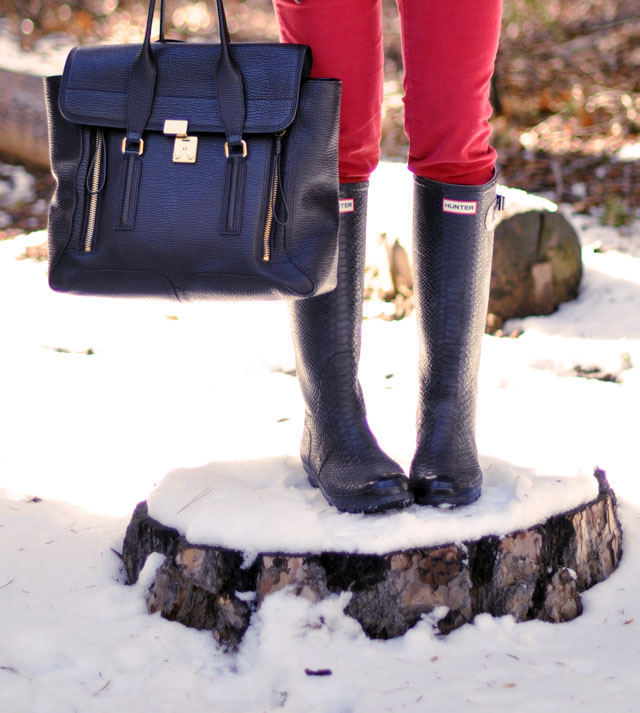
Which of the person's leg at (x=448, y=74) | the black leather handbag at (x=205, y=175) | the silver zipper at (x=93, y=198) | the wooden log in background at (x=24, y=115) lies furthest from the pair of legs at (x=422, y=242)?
the wooden log in background at (x=24, y=115)

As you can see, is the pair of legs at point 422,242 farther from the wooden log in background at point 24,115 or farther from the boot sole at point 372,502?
the wooden log in background at point 24,115

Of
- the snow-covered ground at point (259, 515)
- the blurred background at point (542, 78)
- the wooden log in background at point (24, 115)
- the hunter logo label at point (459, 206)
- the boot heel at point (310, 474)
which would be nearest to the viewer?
the snow-covered ground at point (259, 515)

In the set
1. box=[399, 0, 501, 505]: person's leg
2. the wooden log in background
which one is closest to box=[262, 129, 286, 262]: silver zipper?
box=[399, 0, 501, 505]: person's leg

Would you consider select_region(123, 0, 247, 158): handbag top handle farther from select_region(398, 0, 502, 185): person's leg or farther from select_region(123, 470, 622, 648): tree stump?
select_region(123, 470, 622, 648): tree stump

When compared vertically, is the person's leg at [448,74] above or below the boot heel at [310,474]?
above

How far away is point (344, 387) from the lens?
1.71 metres

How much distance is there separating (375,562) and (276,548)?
0.56ft

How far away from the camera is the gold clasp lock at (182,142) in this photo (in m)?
1.49

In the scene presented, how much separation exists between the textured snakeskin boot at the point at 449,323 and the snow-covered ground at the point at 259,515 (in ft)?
0.24

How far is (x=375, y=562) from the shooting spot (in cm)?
151

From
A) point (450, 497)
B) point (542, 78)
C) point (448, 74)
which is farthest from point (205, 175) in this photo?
point (542, 78)

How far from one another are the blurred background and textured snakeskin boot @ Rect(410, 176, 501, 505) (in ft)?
9.92

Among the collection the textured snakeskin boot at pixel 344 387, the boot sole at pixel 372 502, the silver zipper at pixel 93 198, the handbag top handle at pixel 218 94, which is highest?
the handbag top handle at pixel 218 94

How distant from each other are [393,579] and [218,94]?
0.87 m
